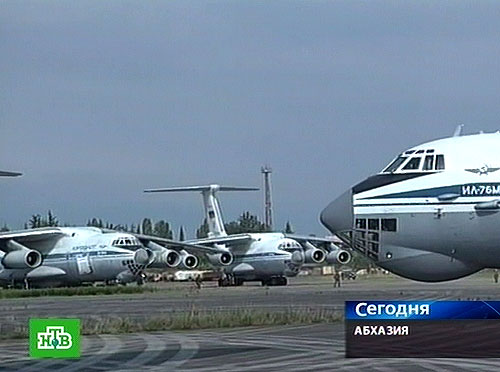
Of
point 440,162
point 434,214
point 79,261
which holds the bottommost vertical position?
point 434,214

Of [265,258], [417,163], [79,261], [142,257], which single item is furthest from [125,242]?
[417,163]

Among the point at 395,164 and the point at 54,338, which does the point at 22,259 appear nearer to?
the point at 395,164

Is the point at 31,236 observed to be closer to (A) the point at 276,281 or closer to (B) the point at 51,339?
(A) the point at 276,281

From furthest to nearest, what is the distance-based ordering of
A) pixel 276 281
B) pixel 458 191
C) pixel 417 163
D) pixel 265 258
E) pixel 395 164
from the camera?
pixel 276 281 < pixel 265 258 < pixel 395 164 < pixel 417 163 < pixel 458 191

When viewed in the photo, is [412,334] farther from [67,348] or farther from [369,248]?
[67,348]

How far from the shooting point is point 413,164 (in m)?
18.3

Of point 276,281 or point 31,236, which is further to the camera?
point 276,281

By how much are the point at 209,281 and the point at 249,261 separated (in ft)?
69.9

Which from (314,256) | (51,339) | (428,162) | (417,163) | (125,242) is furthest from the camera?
(314,256)

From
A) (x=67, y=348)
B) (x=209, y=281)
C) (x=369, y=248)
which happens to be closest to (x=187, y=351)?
(x=67, y=348)

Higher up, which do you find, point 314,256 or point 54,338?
point 314,256

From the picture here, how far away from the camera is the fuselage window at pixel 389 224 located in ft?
57.5

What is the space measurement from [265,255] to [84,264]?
13.9 meters

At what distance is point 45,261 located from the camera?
6294cm
